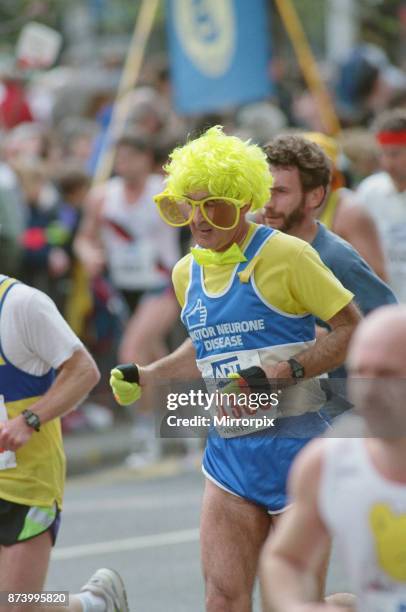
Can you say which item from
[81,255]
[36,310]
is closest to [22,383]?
[36,310]

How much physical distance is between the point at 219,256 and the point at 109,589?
5.02 ft

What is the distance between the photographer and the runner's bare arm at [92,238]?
12.7 metres

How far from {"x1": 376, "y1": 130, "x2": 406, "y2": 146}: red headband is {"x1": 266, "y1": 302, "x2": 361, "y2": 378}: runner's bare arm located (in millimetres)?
4009

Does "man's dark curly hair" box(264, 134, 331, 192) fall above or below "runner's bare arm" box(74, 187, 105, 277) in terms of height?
below

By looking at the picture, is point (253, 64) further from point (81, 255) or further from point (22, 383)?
point (22, 383)

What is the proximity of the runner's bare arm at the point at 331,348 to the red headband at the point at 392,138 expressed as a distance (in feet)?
13.2

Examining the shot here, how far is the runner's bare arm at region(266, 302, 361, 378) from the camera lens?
5414mm

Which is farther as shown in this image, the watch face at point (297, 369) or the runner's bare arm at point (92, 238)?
the runner's bare arm at point (92, 238)

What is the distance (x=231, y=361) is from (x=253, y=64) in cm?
969

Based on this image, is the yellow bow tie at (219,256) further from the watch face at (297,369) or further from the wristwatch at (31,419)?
the wristwatch at (31,419)

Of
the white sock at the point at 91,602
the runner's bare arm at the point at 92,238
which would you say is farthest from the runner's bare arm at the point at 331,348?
the runner's bare arm at the point at 92,238

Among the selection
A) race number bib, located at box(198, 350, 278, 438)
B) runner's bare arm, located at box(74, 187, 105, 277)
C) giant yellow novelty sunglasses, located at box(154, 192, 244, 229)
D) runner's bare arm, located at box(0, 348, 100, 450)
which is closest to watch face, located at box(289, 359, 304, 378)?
race number bib, located at box(198, 350, 278, 438)

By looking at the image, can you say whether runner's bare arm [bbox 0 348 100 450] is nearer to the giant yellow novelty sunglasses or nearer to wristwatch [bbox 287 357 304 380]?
the giant yellow novelty sunglasses

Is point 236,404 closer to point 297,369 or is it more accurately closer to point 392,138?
point 297,369
